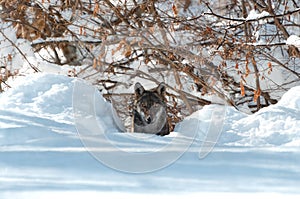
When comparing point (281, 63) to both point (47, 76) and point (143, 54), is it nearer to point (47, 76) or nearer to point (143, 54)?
point (143, 54)

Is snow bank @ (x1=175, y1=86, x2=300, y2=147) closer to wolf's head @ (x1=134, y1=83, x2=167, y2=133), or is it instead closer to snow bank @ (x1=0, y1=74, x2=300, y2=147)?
snow bank @ (x1=0, y1=74, x2=300, y2=147)

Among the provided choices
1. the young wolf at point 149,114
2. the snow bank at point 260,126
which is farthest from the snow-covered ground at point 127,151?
the young wolf at point 149,114

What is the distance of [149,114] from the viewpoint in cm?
547

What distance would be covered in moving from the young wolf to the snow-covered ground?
37 centimetres

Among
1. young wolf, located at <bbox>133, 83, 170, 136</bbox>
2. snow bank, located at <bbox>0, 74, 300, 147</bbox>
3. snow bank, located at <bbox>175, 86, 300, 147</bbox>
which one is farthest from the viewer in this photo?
young wolf, located at <bbox>133, 83, 170, 136</bbox>

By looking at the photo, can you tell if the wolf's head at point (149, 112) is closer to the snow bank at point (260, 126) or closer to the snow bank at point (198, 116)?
the snow bank at point (198, 116)

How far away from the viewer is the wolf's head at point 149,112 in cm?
542

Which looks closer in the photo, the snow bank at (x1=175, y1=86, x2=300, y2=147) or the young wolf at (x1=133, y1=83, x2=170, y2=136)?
the snow bank at (x1=175, y1=86, x2=300, y2=147)

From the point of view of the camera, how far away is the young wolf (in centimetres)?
541

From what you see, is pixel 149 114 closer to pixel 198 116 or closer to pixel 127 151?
pixel 198 116

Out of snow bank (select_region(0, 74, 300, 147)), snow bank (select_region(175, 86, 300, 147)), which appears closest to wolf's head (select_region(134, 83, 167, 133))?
snow bank (select_region(0, 74, 300, 147))

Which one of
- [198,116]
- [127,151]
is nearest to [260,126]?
[198,116]

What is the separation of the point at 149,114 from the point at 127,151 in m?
1.48

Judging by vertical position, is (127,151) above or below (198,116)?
below
